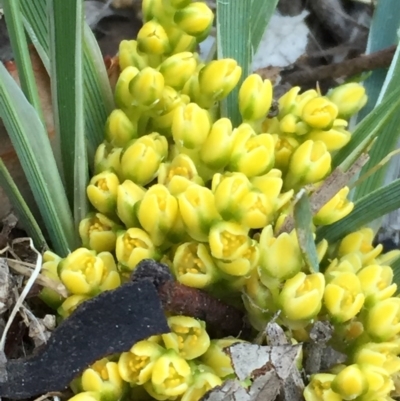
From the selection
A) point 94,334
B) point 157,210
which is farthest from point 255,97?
point 94,334

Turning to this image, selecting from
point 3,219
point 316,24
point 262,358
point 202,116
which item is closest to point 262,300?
point 262,358

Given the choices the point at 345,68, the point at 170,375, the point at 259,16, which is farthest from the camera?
the point at 345,68

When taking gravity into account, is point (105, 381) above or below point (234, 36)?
below

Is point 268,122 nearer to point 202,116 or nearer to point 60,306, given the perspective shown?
point 202,116

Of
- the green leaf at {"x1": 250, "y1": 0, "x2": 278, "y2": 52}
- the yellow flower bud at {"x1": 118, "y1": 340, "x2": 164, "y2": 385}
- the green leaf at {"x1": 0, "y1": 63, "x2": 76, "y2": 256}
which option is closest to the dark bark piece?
the yellow flower bud at {"x1": 118, "y1": 340, "x2": 164, "y2": 385}

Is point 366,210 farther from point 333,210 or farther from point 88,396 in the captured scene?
point 88,396

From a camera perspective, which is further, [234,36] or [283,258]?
[234,36]
